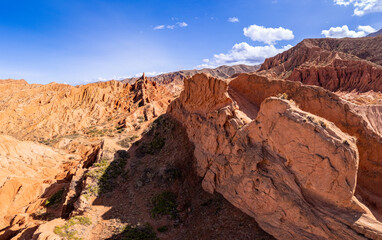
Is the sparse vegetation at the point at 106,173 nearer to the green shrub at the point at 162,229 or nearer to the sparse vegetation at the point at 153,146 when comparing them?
the sparse vegetation at the point at 153,146

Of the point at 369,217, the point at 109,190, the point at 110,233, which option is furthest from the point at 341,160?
the point at 109,190

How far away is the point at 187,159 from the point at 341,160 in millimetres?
12296

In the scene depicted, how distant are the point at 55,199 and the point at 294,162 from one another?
21793mm

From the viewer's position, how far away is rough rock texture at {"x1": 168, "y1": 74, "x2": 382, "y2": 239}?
334 inches

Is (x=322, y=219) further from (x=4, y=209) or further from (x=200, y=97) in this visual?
(x=4, y=209)

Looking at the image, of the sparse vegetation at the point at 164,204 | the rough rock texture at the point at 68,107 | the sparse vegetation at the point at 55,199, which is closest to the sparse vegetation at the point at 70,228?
the sparse vegetation at the point at 164,204

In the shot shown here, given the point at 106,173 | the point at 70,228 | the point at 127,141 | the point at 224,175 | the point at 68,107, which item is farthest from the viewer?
the point at 68,107

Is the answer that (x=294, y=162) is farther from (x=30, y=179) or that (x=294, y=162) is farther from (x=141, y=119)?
(x=141, y=119)

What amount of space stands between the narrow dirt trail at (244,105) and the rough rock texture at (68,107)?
28728 millimetres

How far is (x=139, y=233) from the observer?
43.7ft

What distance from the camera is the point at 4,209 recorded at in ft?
65.9

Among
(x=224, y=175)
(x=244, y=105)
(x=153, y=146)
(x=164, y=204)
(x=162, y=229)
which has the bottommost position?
(x=162, y=229)

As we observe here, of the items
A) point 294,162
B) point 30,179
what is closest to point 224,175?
point 294,162

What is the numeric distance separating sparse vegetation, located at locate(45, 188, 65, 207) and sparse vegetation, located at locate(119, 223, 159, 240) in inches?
392
